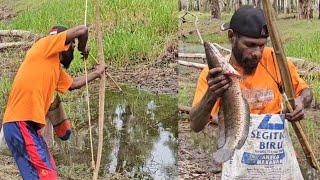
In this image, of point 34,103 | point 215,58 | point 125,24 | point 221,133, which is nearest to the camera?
point 215,58

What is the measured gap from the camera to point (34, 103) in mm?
2986

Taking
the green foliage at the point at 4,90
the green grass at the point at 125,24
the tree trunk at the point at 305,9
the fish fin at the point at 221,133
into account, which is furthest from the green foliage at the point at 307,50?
the tree trunk at the point at 305,9

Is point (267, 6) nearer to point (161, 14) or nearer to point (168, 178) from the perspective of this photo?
point (168, 178)

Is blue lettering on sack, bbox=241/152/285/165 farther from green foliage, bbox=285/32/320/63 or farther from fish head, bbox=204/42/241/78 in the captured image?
green foliage, bbox=285/32/320/63

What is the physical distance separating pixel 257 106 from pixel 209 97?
268 mm

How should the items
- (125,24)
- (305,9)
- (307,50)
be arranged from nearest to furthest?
1. (307,50)
2. (125,24)
3. (305,9)

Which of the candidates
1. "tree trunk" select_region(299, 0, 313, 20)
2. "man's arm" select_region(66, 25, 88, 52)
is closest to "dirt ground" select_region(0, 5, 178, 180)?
"man's arm" select_region(66, 25, 88, 52)

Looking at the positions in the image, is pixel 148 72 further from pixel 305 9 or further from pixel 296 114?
pixel 305 9

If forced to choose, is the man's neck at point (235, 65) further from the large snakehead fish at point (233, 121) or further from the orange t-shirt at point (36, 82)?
the orange t-shirt at point (36, 82)

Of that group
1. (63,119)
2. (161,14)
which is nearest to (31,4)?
(161,14)

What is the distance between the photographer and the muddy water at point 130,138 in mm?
4762

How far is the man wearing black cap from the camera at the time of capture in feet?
6.28

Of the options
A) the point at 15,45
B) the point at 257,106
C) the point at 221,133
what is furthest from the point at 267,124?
the point at 15,45

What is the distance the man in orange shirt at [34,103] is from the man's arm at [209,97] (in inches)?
44.6
